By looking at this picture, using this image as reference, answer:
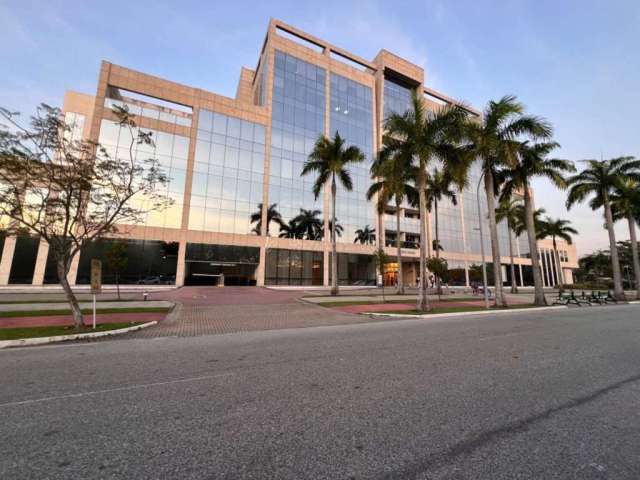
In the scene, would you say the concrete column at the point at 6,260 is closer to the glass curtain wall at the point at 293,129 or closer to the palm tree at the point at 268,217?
the palm tree at the point at 268,217

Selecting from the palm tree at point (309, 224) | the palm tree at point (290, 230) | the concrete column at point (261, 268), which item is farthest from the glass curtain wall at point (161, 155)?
the palm tree at point (309, 224)

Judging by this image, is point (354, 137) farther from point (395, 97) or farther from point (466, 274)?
point (466, 274)

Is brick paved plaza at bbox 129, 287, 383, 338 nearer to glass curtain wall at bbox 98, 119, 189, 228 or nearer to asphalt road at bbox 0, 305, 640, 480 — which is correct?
asphalt road at bbox 0, 305, 640, 480

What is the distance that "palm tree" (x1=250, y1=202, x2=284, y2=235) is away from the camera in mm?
37553

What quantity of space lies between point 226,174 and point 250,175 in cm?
310

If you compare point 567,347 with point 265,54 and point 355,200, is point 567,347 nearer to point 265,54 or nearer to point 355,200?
point 355,200

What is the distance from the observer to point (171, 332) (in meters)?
10.9

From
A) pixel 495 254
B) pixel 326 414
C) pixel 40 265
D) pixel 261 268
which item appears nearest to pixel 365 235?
pixel 261 268

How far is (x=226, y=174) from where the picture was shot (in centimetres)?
3700

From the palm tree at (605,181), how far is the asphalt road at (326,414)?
3049 centimetres

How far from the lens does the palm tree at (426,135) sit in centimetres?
1845

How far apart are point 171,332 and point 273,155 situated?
3343cm

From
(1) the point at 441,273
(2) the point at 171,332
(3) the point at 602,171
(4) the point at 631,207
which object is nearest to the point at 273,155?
(1) the point at 441,273

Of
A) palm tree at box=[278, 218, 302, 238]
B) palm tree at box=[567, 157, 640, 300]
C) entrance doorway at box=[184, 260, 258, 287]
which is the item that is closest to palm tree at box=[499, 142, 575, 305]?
palm tree at box=[567, 157, 640, 300]
